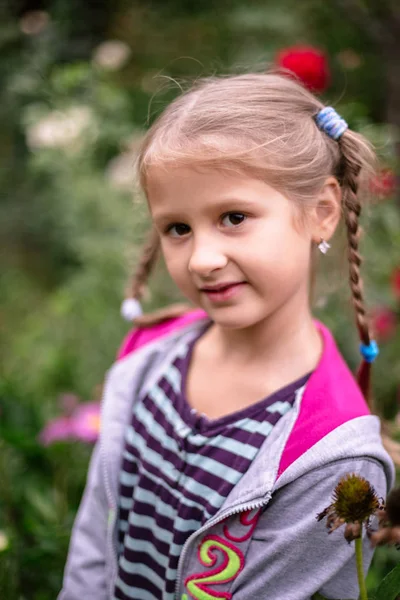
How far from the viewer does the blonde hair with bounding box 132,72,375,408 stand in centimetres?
97

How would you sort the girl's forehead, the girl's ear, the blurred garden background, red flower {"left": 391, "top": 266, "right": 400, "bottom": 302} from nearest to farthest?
the girl's forehead
the girl's ear
the blurred garden background
red flower {"left": 391, "top": 266, "right": 400, "bottom": 302}

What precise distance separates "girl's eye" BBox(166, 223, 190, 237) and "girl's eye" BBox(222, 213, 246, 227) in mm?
77

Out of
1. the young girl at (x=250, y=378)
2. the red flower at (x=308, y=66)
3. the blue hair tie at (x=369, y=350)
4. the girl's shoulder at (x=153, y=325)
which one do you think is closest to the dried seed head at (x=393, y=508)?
the young girl at (x=250, y=378)

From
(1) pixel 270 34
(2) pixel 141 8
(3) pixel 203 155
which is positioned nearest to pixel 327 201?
(3) pixel 203 155

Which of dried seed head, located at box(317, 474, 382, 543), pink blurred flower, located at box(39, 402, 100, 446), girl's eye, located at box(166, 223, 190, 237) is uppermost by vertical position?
girl's eye, located at box(166, 223, 190, 237)

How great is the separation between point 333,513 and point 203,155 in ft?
1.71

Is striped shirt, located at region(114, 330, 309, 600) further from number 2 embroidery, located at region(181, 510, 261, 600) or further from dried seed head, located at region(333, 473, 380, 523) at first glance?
dried seed head, located at region(333, 473, 380, 523)

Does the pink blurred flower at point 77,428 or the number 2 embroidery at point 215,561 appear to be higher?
the number 2 embroidery at point 215,561

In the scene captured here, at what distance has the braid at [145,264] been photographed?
4.55 feet

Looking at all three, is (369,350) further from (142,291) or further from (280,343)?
(142,291)

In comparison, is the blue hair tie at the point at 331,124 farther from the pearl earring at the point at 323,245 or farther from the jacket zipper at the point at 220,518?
the jacket zipper at the point at 220,518

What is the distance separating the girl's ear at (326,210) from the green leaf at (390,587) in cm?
51

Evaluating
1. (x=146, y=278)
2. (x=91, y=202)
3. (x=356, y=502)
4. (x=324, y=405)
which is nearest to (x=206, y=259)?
(x=324, y=405)

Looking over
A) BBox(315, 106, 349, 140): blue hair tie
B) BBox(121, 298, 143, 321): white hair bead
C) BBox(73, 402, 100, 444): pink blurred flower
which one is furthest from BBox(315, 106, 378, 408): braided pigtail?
BBox(73, 402, 100, 444): pink blurred flower
